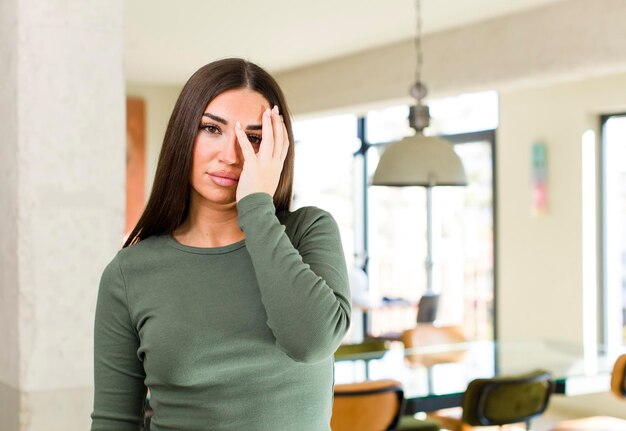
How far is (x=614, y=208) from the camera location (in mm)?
6254

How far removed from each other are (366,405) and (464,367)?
2.78 ft

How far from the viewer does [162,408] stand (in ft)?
4.12

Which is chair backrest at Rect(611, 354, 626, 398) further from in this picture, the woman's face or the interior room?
the woman's face

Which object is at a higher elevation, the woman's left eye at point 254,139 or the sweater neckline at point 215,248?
the woman's left eye at point 254,139

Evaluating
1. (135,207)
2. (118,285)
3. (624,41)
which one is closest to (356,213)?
(135,207)

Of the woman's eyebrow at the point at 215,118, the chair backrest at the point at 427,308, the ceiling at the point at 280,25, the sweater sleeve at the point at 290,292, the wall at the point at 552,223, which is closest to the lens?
the sweater sleeve at the point at 290,292

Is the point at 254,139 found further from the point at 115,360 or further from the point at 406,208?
the point at 406,208

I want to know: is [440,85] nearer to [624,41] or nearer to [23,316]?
[624,41]

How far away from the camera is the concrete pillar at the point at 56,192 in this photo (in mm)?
2246

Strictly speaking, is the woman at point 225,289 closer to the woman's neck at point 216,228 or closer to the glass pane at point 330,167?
the woman's neck at point 216,228

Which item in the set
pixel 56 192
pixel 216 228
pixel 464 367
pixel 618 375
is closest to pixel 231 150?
pixel 216 228

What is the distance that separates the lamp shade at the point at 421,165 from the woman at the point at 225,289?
2.29 meters

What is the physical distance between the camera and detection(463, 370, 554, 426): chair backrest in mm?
3584

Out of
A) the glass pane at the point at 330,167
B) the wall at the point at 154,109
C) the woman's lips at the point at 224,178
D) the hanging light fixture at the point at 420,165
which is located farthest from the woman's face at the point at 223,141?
the wall at the point at 154,109
